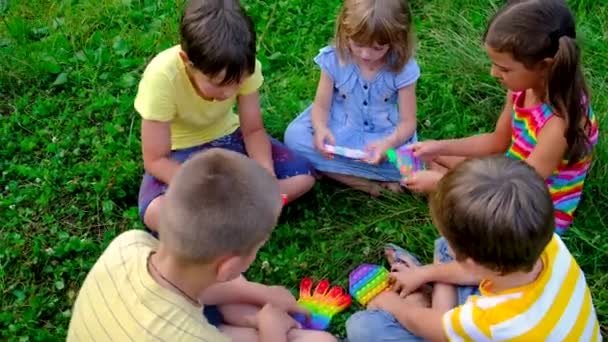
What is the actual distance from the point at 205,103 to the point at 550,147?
4.00ft

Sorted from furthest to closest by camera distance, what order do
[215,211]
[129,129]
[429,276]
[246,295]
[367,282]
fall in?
1. [129,129]
2. [367,282]
3. [429,276]
4. [246,295]
5. [215,211]

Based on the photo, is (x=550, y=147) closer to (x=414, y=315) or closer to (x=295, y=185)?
(x=414, y=315)

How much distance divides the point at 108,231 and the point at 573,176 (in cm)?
172

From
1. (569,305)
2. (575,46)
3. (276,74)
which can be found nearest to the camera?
(569,305)

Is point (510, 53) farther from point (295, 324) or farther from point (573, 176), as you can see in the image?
point (295, 324)

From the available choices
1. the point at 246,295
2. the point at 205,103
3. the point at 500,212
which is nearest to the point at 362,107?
the point at 205,103

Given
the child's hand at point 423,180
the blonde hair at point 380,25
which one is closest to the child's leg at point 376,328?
the child's hand at point 423,180

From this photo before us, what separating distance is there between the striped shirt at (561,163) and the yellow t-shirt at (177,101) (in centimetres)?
96

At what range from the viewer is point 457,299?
2.52 m

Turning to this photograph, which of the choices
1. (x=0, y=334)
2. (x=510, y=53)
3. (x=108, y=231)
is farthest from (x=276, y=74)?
(x=0, y=334)

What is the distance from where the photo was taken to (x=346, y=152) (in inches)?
121

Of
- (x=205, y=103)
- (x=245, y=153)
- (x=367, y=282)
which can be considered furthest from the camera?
(x=245, y=153)

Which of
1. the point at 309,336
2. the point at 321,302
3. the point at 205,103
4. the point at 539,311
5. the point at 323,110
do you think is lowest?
the point at 321,302

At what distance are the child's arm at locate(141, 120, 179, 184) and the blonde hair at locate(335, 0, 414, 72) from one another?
0.77 m
